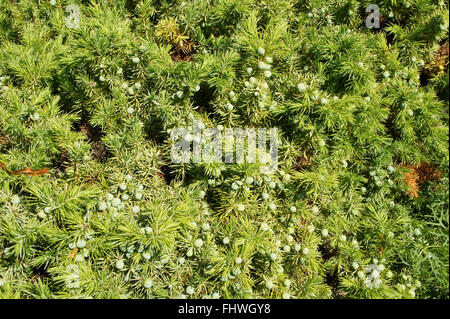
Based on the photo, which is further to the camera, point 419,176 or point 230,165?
point 419,176

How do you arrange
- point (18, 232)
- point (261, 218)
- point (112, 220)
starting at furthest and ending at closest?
point (261, 218), point (112, 220), point (18, 232)

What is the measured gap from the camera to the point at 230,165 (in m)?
2.46

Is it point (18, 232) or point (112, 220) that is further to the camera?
point (112, 220)

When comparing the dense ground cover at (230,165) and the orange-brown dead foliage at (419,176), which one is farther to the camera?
the orange-brown dead foliage at (419,176)

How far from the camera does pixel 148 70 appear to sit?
2.72 m

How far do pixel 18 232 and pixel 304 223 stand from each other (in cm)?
231

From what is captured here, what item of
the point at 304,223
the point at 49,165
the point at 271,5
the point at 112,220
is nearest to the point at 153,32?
the point at 271,5

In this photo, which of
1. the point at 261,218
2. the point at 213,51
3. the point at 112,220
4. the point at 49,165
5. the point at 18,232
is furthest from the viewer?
the point at 213,51

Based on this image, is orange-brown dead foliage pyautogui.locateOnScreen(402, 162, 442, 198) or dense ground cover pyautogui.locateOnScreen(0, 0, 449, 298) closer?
dense ground cover pyautogui.locateOnScreen(0, 0, 449, 298)

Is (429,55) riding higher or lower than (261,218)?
higher

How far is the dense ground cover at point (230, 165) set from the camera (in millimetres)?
2375

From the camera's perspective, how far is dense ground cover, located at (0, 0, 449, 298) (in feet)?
7.79
